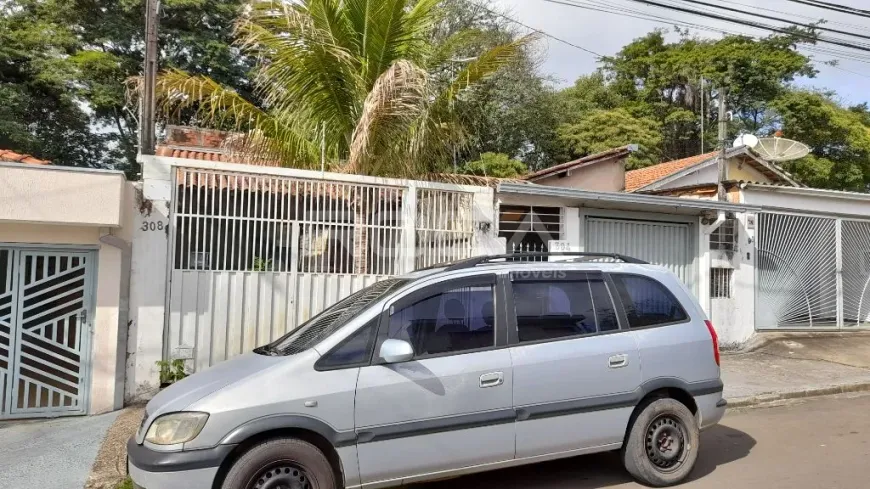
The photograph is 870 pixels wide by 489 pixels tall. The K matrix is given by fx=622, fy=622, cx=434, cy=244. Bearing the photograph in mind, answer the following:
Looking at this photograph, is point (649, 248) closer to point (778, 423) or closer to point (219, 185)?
point (778, 423)

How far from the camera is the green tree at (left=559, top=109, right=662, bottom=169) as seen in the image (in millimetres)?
23266

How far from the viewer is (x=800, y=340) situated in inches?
452

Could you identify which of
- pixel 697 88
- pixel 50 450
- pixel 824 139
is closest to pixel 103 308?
pixel 50 450

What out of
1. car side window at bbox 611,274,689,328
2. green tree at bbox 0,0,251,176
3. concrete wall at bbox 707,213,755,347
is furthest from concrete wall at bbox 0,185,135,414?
green tree at bbox 0,0,251,176

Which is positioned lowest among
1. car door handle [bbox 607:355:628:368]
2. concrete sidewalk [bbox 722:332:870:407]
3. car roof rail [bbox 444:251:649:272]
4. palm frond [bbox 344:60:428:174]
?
concrete sidewalk [bbox 722:332:870:407]

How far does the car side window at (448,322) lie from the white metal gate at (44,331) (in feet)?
14.6

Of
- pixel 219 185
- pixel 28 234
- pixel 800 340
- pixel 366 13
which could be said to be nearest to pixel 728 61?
pixel 800 340

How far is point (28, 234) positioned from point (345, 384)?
476 centimetres

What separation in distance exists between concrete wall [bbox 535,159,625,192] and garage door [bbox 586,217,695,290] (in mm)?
4897

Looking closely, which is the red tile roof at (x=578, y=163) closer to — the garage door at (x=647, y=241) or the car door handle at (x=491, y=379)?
the garage door at (x=647, y=241)

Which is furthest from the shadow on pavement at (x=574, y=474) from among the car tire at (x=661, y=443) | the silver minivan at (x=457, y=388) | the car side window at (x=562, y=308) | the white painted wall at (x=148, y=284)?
the white painted wall at (x=148, y=284)

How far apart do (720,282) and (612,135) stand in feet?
44.8

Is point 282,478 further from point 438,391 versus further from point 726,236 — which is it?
point 726,236

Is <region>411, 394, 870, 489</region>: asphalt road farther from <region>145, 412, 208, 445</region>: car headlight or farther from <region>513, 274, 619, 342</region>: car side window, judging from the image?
<region>145, 412, 208, 445</region>: car headlight
